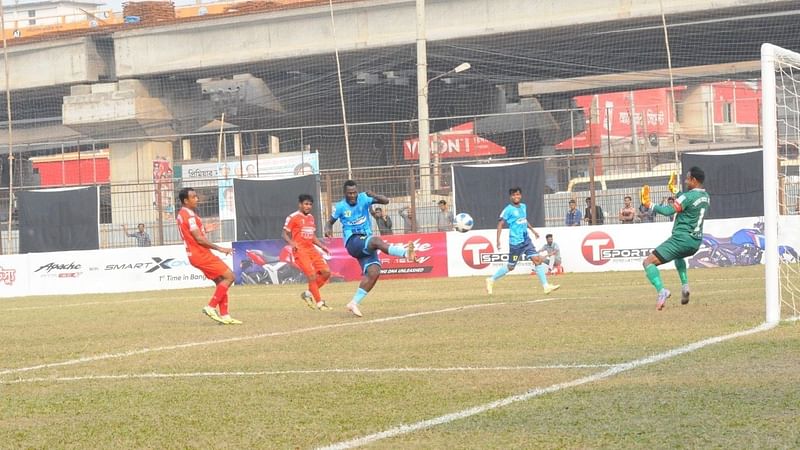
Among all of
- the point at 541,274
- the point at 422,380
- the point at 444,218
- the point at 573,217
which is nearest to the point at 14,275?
the point at 444,218

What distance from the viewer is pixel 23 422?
831cm

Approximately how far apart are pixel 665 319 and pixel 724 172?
1587 cm

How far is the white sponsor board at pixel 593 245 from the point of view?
28703 millimetres

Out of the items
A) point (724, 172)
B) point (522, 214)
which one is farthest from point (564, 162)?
point (522, 214)

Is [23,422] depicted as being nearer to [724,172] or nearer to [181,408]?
[181,408]

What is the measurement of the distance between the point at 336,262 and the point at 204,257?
14359 mm

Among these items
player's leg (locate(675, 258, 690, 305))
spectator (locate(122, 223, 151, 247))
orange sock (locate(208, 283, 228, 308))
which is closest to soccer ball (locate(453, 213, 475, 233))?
player's leg (locate(675, 258, 690, 305))

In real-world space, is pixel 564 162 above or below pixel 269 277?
above

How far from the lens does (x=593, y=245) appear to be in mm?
30031

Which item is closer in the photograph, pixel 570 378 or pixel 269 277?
pixel 570 378

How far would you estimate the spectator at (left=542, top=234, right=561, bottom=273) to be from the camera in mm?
29984

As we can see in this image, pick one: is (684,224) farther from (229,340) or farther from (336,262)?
(336,262)

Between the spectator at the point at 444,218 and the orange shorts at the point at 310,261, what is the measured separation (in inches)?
421

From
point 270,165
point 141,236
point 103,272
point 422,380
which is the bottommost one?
Result: point 103,272
